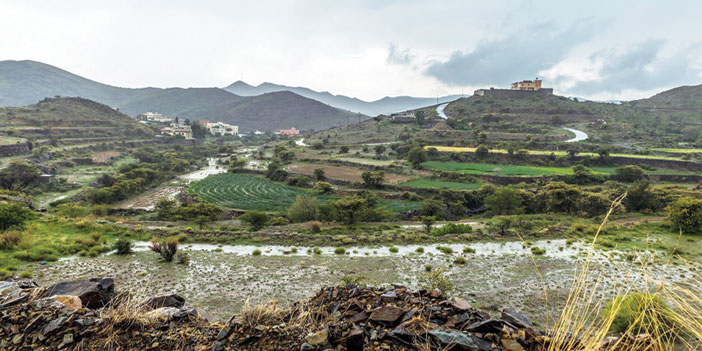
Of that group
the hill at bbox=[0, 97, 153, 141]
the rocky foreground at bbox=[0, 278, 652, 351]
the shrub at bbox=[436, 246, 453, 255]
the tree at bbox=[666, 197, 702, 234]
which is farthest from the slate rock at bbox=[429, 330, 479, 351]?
the hill at bbox=[0, 97, 153, 141]

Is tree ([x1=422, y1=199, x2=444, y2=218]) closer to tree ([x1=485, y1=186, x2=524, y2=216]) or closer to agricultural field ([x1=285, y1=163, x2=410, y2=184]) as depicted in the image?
tree ([x1=485, y1=186, x2=524, y2=216])

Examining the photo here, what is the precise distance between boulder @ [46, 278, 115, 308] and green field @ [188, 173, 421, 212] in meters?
22.6

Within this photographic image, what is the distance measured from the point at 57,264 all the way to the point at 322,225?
14610 millimetres

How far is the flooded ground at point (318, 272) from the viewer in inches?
416

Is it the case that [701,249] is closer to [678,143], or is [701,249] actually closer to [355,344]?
[355,344]

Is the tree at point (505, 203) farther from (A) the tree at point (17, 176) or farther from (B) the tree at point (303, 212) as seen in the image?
(A) the tree at point (17, 176)

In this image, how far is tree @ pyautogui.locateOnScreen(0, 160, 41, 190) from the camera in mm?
32406

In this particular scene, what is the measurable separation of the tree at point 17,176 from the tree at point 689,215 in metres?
55.6

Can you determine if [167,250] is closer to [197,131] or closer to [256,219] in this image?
[256,219]

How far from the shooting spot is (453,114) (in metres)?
92.0

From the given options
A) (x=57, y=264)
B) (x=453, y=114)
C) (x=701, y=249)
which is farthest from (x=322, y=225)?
(x=453, y=114)

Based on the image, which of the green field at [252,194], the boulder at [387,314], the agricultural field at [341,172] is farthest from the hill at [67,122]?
the boulder at [387,314]

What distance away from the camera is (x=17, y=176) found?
33.5 meters

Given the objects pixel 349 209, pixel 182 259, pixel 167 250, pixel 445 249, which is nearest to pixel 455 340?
pixel 445 249
